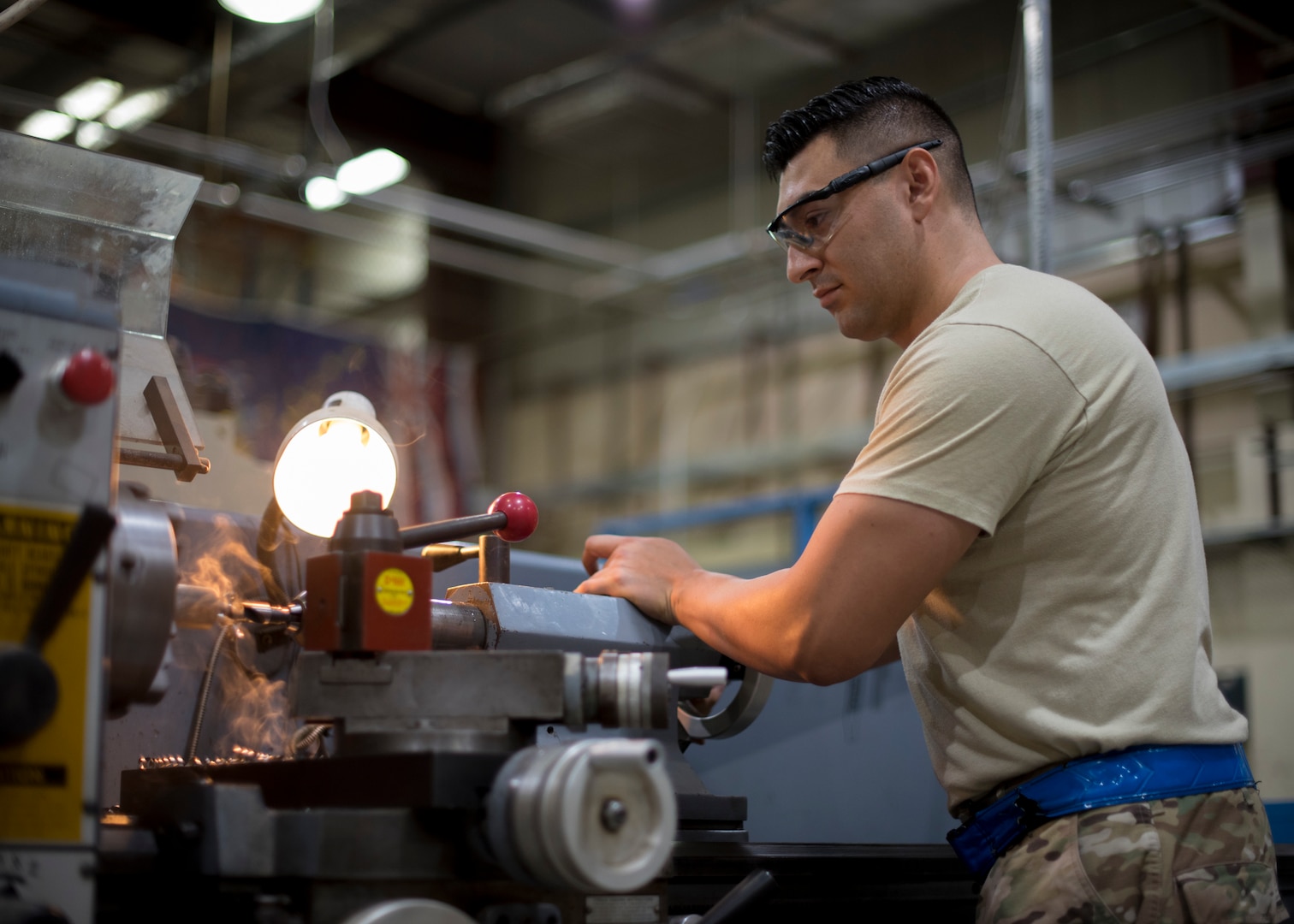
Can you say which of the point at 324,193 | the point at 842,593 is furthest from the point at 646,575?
the point at 324,193

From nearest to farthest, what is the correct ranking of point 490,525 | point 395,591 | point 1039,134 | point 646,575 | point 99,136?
point 395,591
point 490,525
point 646,575
point 1039,134
point 99,136

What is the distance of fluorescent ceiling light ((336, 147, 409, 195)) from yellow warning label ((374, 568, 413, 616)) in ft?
11.1

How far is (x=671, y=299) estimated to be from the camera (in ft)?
18.5

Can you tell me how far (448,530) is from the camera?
985mm

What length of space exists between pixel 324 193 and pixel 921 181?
3.21 metres

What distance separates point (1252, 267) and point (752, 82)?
215 cm

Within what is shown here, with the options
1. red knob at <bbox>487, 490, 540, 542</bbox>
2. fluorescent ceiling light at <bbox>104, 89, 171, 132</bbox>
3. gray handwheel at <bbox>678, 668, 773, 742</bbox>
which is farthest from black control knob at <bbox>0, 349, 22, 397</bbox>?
fluorescent ceiling light at <bbox>104, 89, 171, 132</bbox>

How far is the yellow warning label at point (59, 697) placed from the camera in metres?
0.70

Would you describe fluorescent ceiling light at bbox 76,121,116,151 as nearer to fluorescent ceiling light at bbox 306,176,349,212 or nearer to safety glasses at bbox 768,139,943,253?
fluorescent ceiling light at bbox 306,176,349,212

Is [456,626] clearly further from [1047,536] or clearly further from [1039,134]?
[1039,134]

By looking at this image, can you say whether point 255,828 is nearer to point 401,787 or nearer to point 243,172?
point 401,787

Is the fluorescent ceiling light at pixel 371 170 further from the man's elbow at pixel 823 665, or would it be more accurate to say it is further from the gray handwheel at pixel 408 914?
the gray handwheel at pixel 408 914

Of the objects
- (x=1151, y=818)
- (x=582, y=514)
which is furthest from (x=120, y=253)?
(x=582, y=514)

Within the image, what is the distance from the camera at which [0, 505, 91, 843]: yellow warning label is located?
2.31 ft
